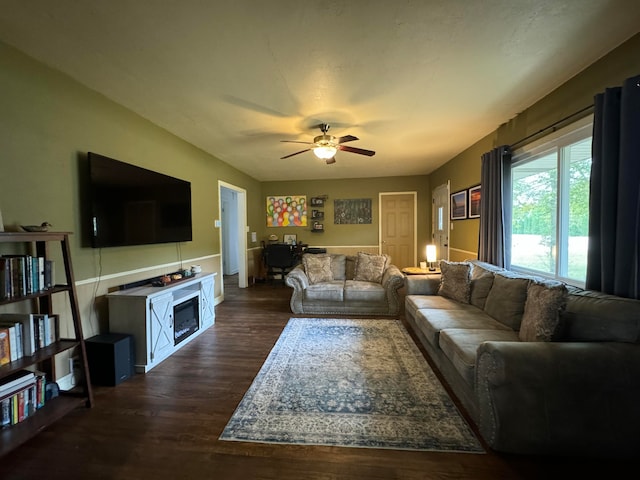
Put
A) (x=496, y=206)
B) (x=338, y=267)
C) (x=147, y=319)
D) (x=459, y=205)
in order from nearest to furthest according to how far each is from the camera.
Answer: (x=147, y=319)
(x=496, y=206)
(x=338, y=267)
(x=459, y=205)

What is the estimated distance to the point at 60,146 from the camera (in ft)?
6.72

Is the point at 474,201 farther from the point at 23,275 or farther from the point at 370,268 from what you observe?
the point at 23,275

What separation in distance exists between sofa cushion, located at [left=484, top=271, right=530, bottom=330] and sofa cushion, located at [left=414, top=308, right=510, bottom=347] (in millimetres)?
67

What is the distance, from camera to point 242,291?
210 inches

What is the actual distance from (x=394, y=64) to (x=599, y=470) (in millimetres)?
2738

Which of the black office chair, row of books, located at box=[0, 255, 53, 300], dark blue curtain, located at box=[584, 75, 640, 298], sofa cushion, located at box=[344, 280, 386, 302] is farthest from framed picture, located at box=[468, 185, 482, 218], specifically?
row of books, located at box=[0, 255, 53, 300]

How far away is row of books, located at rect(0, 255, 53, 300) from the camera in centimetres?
150

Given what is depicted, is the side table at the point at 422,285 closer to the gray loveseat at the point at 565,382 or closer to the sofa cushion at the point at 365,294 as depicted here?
the sofa cushion at the point at 365,294

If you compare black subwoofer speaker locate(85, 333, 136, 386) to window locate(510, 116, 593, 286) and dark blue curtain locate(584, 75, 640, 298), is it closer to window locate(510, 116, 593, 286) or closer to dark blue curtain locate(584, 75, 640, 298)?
dark blue curtain locate(584, 75, 640, 298)

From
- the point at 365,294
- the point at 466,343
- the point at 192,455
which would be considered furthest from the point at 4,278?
the point at 365,294

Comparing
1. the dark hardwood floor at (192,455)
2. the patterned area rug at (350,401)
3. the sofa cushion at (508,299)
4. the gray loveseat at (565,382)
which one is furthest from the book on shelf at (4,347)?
the sofa cushion at (508,299)

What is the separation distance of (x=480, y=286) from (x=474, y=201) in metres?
1.71

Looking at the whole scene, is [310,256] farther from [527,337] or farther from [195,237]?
[527,337]

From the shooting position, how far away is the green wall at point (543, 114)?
70.6 inches
